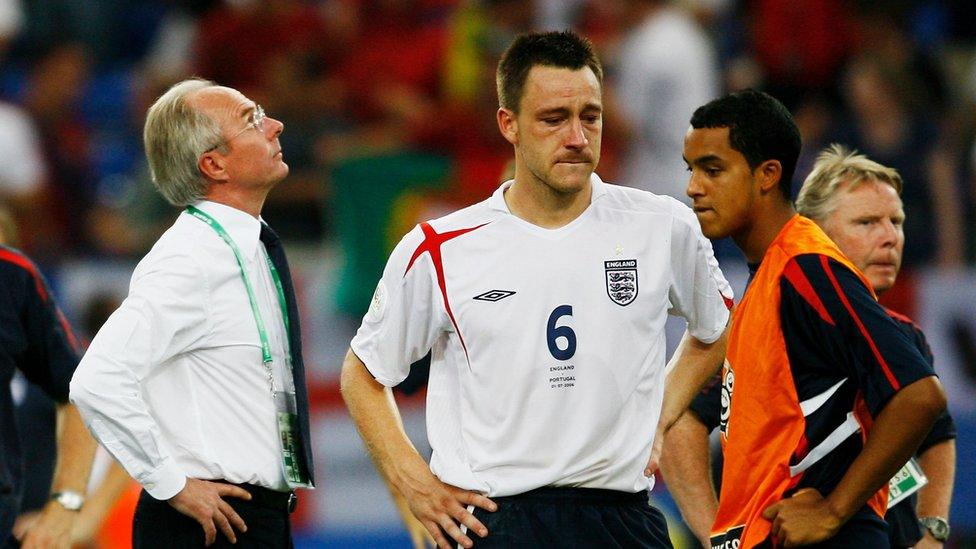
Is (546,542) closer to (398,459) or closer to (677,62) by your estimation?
(398,459)

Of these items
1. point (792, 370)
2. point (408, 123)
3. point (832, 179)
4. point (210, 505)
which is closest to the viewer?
point (792, 370)

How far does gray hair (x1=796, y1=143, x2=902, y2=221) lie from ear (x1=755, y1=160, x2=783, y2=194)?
77cm

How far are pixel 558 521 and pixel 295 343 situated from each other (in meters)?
1.08

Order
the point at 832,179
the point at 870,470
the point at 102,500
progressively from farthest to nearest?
the point at 102,500 < the point at 832,179 < the point at 870,470

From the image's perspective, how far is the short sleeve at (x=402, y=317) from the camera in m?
4.16

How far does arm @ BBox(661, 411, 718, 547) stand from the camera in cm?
461

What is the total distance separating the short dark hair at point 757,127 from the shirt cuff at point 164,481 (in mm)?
1753

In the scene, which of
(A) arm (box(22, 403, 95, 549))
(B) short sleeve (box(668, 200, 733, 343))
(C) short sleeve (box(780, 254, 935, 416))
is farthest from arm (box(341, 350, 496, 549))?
(A) arm (box(22, 403, 95, 549))

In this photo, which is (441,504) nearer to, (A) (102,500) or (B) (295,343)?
(B) (295,343)

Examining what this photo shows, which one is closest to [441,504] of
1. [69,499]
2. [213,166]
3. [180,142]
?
[213,166]

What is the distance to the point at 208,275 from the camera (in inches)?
171

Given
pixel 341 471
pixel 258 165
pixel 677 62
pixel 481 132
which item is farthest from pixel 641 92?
pixel 258 165

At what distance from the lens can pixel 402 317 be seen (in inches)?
165

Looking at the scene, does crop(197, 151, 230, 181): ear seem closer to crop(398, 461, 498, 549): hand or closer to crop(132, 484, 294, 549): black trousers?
crop(132, 484, 294, 549): black trousers
